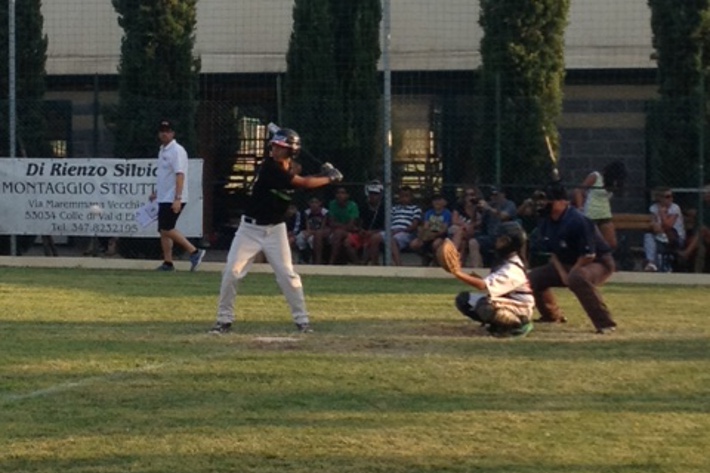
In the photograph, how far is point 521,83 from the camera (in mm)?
23406

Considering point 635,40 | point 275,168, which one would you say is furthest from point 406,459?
point 635,40

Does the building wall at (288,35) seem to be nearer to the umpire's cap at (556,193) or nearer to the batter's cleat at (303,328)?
the umpire's cap at (556,193)

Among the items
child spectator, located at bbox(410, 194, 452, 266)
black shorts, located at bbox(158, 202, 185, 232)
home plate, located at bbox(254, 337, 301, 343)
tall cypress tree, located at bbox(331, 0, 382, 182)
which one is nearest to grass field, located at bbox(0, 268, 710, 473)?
home plate, located at bbox(254, 337, 301, 343)

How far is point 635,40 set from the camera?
2600 cm

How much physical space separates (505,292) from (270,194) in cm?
216

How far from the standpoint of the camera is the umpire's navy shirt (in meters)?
13.8

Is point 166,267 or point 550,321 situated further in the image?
point 166,267

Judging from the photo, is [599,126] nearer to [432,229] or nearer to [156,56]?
[432,229]

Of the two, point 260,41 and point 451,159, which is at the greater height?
point 260,41

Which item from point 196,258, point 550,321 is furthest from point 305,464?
point 196,258

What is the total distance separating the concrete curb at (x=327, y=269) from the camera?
20281mm

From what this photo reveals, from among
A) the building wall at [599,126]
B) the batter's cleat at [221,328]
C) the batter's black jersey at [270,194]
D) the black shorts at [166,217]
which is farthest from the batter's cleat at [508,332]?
the building wall at [599,126]

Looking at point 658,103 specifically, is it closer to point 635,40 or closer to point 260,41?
point 635,40

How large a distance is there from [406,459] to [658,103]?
15296mm
